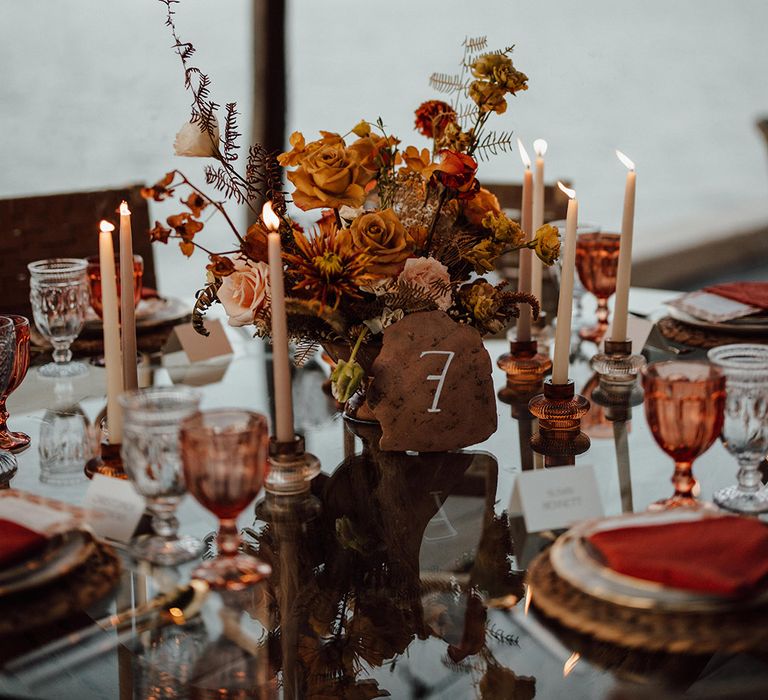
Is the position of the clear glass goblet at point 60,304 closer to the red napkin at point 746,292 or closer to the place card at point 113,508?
the place card at point 113,508

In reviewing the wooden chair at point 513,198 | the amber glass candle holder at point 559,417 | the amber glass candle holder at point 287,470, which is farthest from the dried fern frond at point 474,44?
the wooden chair at point 513,198

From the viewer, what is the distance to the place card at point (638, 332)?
64.7 inches

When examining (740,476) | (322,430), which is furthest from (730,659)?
(322,430)

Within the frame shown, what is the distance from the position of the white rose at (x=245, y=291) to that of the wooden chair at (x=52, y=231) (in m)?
0.97

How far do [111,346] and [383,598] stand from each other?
44 cm

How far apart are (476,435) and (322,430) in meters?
0.23

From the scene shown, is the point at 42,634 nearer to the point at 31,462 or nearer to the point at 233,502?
the point at 233,502

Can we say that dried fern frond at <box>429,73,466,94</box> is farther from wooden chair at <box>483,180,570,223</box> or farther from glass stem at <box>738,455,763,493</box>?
wooden chair at <box>483,180,570,223</box>

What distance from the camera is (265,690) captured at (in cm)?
83

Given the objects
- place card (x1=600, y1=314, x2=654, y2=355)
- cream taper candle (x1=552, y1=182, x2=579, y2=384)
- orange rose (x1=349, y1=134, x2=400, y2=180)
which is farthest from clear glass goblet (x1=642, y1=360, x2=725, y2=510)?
place card (x1=600, y1=314, x2=654, y2=355)

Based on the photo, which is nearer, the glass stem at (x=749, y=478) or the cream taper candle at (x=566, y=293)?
the glass stem at (x=749, y=478)

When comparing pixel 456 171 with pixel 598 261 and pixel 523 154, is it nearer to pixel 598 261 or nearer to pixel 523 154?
pixel 523 154

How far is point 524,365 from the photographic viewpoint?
1605mm

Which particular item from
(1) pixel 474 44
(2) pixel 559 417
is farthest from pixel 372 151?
(2) pixel 559 417
